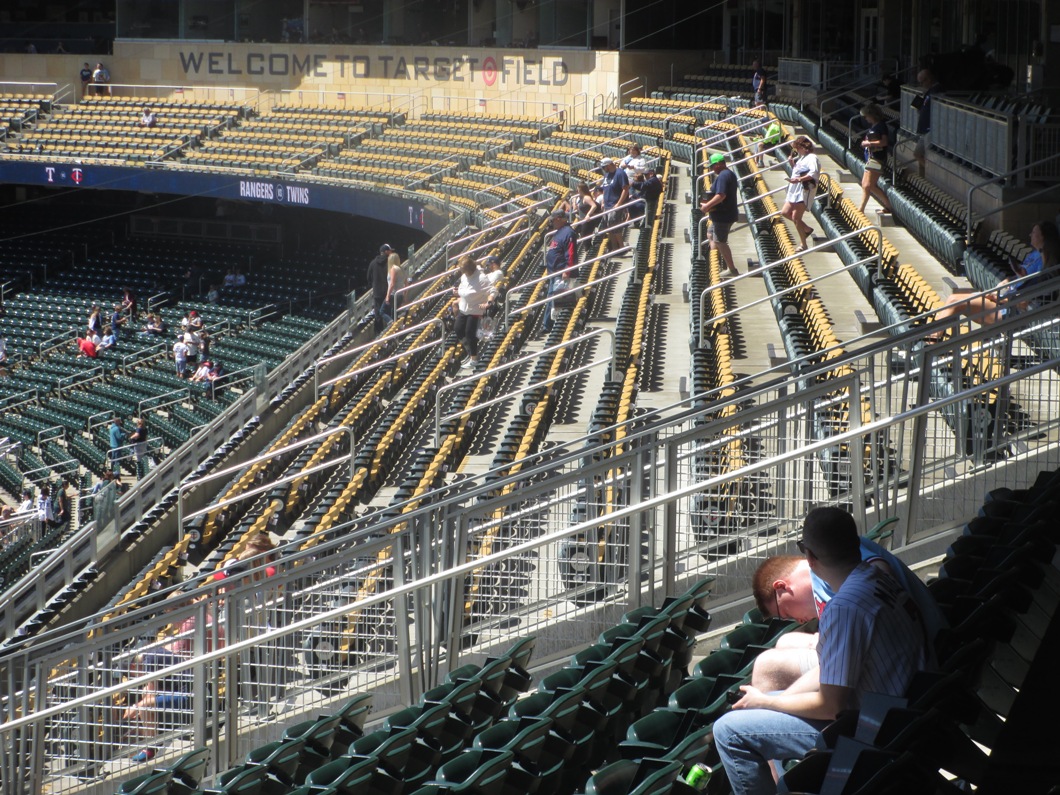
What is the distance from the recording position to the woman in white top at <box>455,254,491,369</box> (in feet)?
37.0

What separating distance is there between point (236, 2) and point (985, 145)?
22.5 metres

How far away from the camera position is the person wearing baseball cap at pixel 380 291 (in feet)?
49.6

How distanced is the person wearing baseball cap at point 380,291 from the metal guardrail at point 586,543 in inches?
402

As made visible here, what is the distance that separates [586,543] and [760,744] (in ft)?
5.41

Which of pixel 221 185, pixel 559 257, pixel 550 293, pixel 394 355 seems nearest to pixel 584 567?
pixel 559 257

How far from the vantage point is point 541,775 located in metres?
3.69

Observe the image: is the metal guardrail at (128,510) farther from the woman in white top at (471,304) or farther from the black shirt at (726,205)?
the black shirt at (726,205)

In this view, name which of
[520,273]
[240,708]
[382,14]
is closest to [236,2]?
[382,14]

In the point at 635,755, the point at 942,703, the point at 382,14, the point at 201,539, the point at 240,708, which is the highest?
the point at 382,14

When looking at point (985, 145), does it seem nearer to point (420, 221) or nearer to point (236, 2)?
point (420, 221)

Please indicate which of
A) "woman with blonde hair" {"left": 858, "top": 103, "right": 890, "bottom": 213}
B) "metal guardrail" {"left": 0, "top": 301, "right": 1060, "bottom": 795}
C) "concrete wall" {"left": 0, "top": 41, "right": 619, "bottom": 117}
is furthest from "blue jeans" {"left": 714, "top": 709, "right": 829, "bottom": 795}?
"concrete wall" {"left": 0, "top": 41, "right": 619, "bottom": 117}

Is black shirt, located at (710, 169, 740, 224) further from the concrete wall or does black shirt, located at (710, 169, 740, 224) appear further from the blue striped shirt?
the concrete wall

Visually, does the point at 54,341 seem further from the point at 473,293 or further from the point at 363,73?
the point at 473,293

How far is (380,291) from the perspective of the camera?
15203 mm
